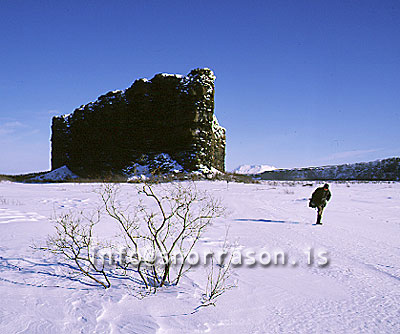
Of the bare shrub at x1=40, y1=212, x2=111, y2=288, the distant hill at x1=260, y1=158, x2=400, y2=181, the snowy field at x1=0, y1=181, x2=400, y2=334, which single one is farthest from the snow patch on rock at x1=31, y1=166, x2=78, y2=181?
the distant hill at x1=260, y1=158, x2=400, y2=181

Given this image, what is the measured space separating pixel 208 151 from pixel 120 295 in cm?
2617

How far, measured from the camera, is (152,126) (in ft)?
103

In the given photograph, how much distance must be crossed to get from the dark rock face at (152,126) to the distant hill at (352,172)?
28127mm

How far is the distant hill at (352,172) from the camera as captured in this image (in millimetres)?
49612

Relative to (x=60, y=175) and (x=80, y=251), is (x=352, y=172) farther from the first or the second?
(x=80, y=251)

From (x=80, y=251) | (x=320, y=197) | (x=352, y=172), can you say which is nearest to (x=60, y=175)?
(x=320, y=197)

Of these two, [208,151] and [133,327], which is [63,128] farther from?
[133,327]

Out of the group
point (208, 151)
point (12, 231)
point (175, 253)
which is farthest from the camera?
point (208, 151)

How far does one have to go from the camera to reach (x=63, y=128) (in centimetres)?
4056

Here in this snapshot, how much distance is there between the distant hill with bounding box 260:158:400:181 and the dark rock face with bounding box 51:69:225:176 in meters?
28.1

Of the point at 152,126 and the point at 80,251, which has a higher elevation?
the point at 152,126

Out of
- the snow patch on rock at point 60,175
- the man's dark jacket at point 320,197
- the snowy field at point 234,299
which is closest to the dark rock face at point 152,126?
the snow patch on rock at point 60,175

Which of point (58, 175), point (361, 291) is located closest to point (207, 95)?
point (58, 175)

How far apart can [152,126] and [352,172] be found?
4274cm
